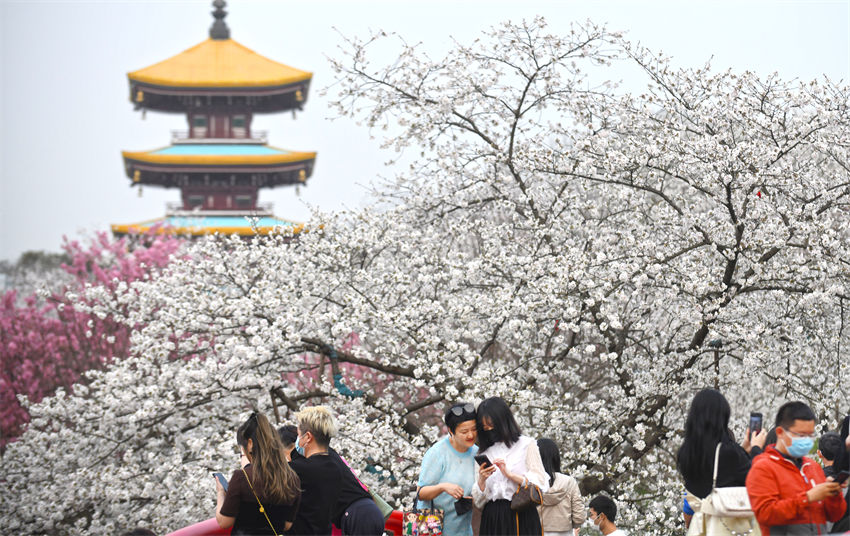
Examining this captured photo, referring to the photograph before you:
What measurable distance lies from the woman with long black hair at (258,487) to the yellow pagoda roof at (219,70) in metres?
24.8

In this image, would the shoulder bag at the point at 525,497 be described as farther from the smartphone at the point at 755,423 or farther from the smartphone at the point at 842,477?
the smartphone at the point at 842,477

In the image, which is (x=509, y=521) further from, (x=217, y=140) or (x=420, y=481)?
(x=217, y=140)

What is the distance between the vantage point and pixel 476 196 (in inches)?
338

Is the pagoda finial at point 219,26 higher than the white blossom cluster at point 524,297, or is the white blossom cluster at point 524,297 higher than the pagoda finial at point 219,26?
the pagoda finial at point 219,26

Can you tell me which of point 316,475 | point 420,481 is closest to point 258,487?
point 316,475

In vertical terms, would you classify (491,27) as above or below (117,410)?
above

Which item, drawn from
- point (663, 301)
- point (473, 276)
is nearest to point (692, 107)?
point (663, 301)

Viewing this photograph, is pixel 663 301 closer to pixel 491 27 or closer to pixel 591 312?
pixel 591 312

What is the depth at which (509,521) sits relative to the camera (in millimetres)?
4070

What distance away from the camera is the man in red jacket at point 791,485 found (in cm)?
346

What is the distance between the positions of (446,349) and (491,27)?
3.09 meters

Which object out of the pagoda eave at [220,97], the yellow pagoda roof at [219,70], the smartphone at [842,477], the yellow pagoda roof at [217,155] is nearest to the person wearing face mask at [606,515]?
the smartphone at [842,477]

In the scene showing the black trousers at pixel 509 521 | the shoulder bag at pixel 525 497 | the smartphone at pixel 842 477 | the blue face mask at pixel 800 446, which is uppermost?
the blue face mask at pixel 800 446

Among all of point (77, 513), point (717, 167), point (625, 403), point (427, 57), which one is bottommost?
point (77, 513)
